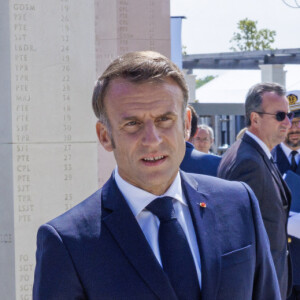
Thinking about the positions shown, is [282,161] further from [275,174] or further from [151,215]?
[151,215]

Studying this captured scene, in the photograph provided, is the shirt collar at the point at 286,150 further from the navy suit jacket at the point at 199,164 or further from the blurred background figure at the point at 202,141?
the blurred background figure at the point at 202,141

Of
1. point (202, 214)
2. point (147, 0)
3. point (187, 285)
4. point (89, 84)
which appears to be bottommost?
point (187, 285)

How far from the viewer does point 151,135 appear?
170 cm

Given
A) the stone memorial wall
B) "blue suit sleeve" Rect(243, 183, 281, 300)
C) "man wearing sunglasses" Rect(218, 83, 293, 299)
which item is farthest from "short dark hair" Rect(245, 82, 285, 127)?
"blue suit sleeve" Rect(243, 183, 281, 300)

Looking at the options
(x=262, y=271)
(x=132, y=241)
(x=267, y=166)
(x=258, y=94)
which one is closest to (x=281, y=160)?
(x=258, y=94)

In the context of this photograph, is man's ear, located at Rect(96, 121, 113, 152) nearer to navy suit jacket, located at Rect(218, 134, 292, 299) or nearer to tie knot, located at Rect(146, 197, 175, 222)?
tie knot, located at Rect(146, 197, 175, 222)

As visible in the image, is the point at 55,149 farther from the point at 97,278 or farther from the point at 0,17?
the point at 97,278

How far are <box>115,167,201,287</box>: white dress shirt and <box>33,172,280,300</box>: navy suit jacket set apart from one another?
0.09 ft

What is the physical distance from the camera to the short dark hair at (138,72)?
5.67 feet

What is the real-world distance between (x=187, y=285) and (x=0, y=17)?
2941mm

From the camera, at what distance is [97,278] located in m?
1.64

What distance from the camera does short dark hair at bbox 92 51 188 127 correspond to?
1.73 metres

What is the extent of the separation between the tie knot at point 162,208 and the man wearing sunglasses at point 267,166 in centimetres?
206

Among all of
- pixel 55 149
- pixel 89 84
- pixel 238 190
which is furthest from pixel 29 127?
pixel 238 190
